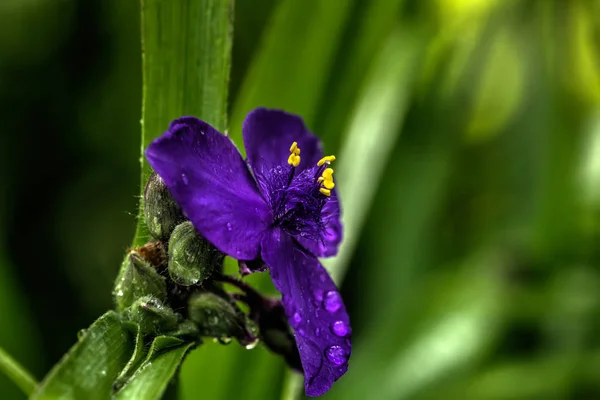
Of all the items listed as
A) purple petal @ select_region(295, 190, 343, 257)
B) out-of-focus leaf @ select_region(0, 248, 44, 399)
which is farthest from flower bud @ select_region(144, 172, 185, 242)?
out-of-focus leaf @ select_region(0, 248, 44, 399)

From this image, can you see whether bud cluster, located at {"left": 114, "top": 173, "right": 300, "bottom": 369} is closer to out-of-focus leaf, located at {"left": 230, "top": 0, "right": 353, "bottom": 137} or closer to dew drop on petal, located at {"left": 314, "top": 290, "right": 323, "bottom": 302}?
dew drop on petal, located at {"left": 314, "top": 290, "right": 323, "bottom": 302}

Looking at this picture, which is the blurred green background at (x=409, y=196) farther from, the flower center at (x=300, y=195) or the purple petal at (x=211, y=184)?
the purple petal at (x=211, y=184)

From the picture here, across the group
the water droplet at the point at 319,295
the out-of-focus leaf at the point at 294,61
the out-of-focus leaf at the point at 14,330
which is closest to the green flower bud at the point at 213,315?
the water droplet at the point at 319,295

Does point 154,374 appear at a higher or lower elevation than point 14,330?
higher

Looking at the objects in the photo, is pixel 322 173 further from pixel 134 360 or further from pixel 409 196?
pixel 409 196

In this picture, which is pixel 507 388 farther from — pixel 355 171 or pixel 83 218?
pixel 83 218

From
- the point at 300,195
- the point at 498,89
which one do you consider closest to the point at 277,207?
the point at 300,195
